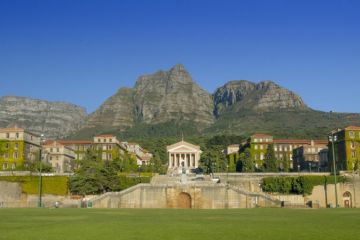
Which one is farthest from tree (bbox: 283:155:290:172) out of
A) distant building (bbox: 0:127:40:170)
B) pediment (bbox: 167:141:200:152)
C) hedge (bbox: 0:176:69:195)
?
distant building (bbox: 0:127:40:170)

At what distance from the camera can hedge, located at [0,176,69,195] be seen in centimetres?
9231

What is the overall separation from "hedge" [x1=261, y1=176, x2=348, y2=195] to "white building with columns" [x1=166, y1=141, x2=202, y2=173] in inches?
3325

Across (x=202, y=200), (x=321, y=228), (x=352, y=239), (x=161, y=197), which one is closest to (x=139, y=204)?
(x=161, y=197)

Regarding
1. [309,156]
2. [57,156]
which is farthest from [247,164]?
[57,156]

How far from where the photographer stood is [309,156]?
142500 mm

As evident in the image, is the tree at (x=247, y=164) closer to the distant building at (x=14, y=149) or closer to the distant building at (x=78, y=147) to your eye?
the distant building at (x=78, y=147)

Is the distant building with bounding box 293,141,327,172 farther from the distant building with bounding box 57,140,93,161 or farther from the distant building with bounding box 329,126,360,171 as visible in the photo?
the distant building with bounding box 57,140,93,161

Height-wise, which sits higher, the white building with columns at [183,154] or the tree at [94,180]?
the white building with columns at [183,154]

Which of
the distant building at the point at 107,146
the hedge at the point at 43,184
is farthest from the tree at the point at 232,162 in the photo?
the hedge at the point at 43,184

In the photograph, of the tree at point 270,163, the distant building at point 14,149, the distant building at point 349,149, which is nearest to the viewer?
the distant building at point 349,149

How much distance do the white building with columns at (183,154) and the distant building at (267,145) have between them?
33.4 meters

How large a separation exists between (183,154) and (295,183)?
9156 centimetres

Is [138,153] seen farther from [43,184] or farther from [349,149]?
[349,149]

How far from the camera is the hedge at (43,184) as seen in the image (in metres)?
92.3
